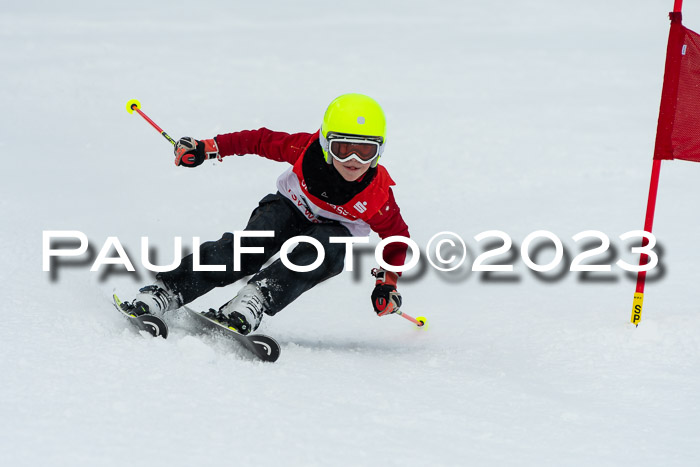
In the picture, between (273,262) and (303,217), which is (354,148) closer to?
(303,217)

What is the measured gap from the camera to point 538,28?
52.7 ft

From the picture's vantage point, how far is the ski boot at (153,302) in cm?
358

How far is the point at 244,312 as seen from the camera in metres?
3.58

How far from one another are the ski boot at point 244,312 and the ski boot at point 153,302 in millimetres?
220

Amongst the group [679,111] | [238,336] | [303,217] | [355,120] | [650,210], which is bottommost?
[238,336]

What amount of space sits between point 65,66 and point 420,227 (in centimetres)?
699

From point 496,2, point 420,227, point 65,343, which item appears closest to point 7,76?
point 420,227

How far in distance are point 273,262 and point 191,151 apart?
2.63 ft

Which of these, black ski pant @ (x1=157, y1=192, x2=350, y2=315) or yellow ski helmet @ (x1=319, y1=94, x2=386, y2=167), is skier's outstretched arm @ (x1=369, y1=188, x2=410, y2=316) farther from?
yellow ski helmet @ (x1=319, y1=94, x2=386, y2=167)

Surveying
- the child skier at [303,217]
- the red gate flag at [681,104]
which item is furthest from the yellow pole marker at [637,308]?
the child skier at [303,217]

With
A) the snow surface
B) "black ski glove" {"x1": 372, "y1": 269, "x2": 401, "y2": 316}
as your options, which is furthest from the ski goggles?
the snow surface

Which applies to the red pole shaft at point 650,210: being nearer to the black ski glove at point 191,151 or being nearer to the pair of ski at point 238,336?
the pair of ski at point 238,336

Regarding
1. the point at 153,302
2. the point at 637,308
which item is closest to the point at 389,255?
the point at 153,302

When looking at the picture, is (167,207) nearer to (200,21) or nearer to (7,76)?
(7,76)
